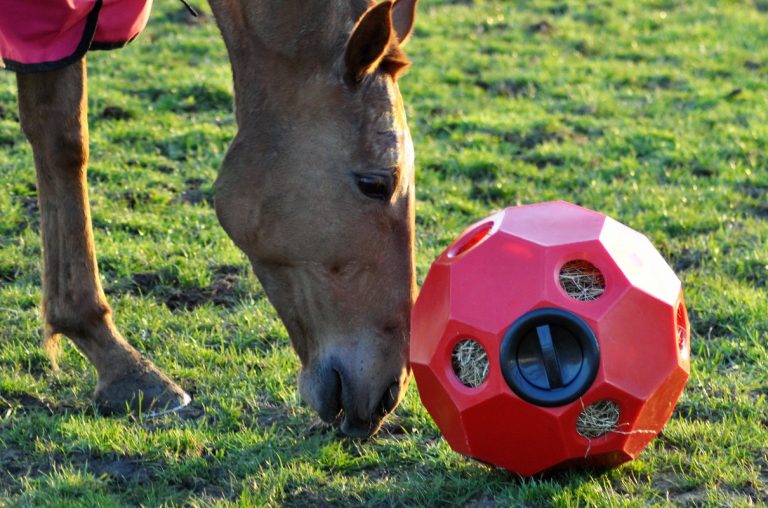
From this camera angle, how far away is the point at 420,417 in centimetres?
410

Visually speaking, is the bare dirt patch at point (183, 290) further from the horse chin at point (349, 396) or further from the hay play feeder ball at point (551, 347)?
the hay play feeder ball at point (551, 347)

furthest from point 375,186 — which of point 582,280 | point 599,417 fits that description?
point 599,417

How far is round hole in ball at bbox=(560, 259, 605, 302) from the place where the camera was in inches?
130

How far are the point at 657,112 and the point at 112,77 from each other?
14.7ft

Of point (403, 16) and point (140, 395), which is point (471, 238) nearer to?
point (403, 16)

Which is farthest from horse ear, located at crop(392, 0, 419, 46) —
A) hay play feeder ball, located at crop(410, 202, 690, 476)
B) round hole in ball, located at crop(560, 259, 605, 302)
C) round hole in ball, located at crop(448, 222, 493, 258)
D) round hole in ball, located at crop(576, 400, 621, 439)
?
round hole in ball, located at crop(576, 400, 621, 439)

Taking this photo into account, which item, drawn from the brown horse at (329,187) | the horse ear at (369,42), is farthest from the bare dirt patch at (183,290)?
the horse ear at (369,42)

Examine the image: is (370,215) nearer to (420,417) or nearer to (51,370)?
(420,417)

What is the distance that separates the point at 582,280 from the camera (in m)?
3.33

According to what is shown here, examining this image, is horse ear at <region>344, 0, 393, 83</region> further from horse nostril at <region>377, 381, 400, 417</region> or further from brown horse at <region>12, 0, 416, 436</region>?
horse nostril at <region>377, 381, 400, 417</region>

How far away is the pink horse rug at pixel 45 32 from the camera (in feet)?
13.0

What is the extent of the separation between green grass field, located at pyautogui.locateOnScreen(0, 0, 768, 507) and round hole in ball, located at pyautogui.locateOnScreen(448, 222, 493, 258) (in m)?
0.73

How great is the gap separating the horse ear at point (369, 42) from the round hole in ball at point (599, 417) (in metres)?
1.36

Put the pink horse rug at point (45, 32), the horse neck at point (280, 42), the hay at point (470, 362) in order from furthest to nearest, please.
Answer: the pink horse rug at point (45, 32), the horse neck at point (280, 42), the hay at point (470, 362)
